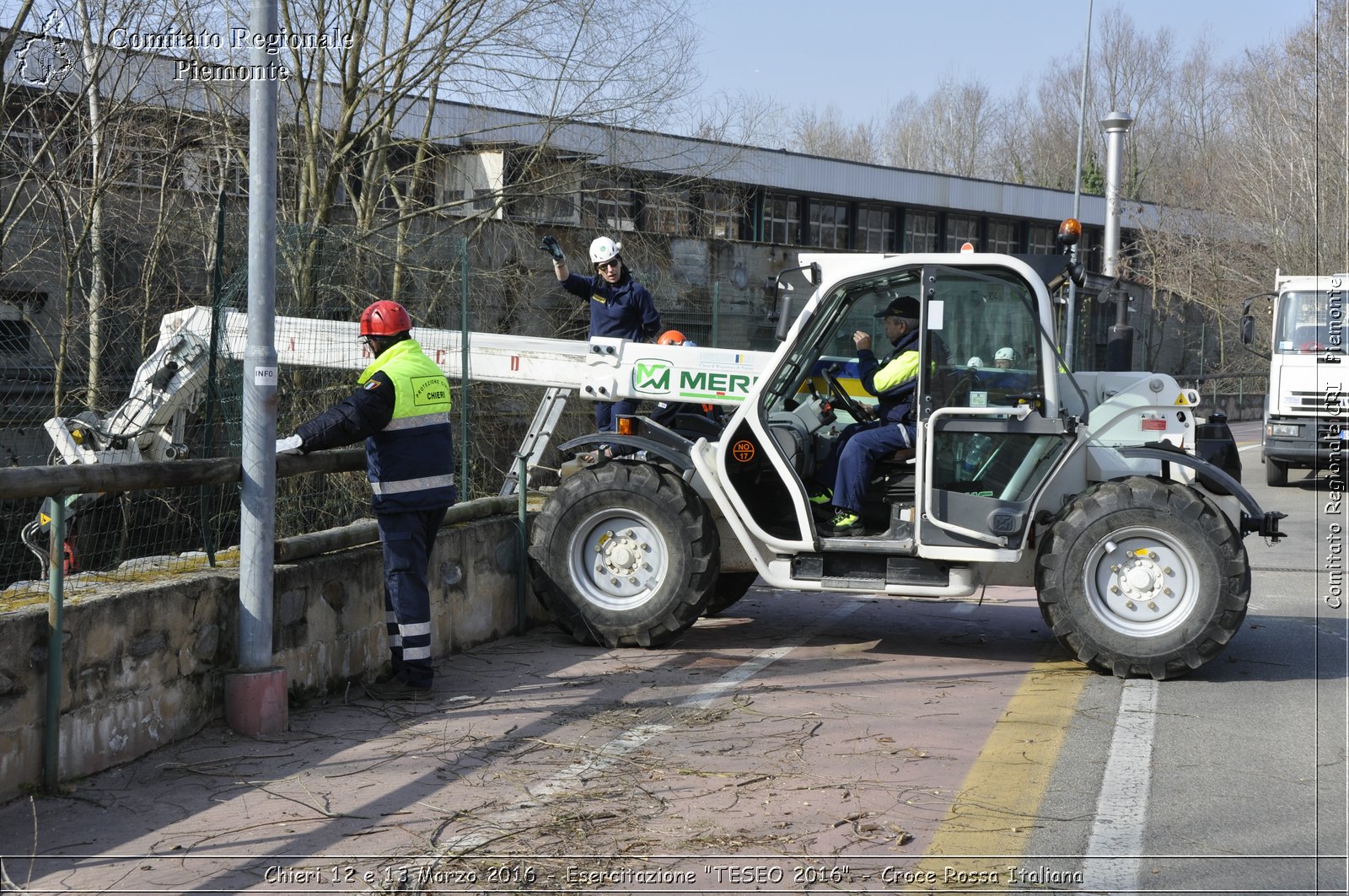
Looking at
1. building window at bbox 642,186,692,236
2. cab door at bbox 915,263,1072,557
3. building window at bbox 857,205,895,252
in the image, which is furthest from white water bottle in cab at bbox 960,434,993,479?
building window at bbox 857,205,895,252

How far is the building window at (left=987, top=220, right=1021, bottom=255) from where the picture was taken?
47125 millimetres

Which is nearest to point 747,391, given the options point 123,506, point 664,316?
point 123,506

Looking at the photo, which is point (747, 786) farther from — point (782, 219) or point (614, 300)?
point (782, 219)

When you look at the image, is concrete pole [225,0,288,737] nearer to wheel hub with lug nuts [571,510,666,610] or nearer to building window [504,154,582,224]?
wheel hub with lug nuts [571,510,666,610]

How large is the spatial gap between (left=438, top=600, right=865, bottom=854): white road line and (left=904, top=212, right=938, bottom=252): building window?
120 ft

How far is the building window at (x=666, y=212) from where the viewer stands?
65.0 ft

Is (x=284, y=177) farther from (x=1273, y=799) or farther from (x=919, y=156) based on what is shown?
(x=919, y=156)

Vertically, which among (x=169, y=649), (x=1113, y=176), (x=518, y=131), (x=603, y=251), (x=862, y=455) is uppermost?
(x=1113, y=176)

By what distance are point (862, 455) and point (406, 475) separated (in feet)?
9.00

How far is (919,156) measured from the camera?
68875 millimetres

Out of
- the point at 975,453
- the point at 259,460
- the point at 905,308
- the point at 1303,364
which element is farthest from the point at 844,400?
the point at 1303,364

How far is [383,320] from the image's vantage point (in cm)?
731

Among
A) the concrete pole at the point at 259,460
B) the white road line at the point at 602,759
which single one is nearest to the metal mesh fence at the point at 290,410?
the concrete pole at the point at 259,460

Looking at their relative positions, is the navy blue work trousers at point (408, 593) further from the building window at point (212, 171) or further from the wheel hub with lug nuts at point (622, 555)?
the building window at point (212, 171)
